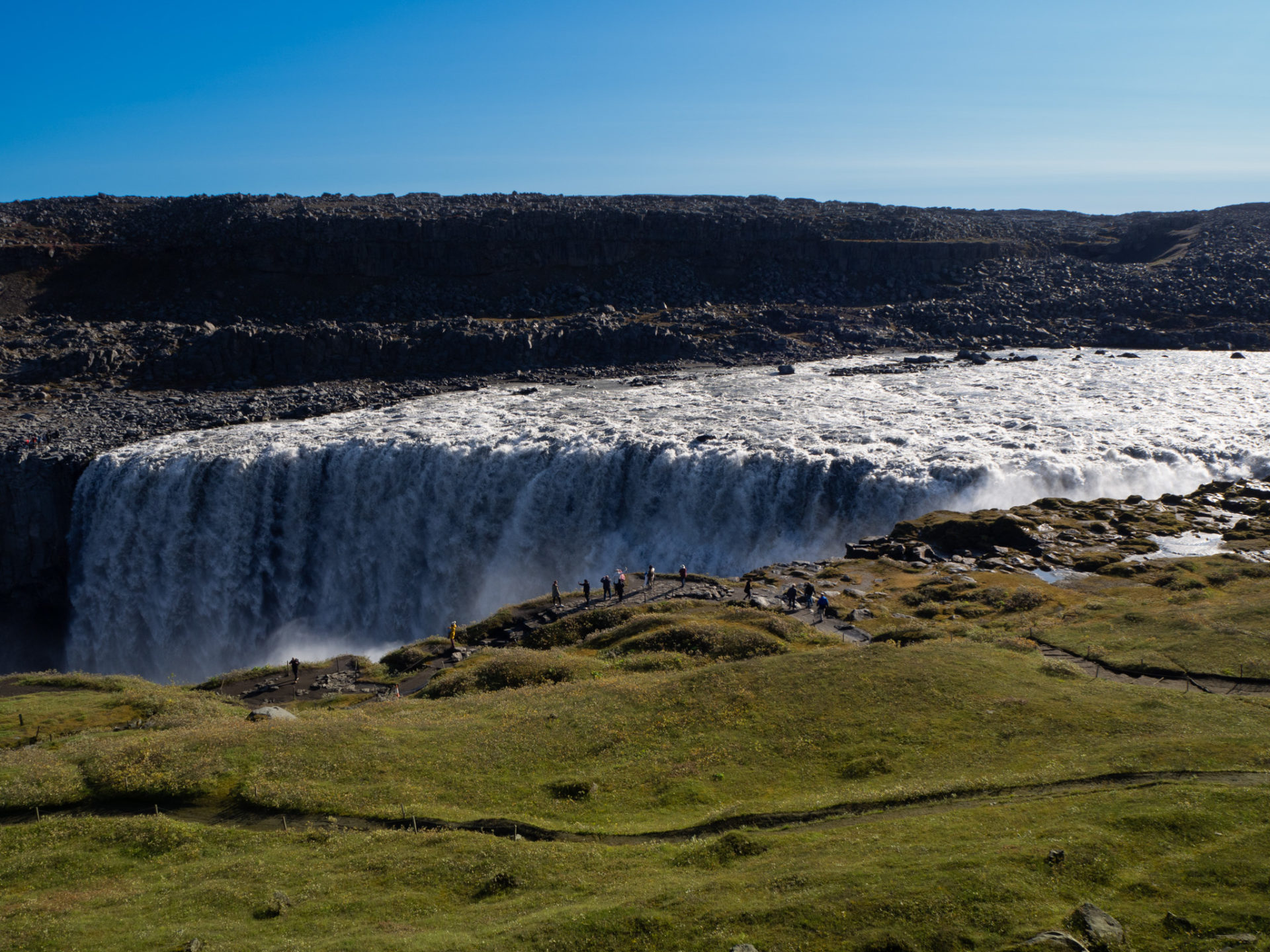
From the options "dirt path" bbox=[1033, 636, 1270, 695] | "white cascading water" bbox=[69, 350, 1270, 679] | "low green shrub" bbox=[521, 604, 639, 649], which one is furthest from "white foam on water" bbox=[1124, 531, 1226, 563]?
"low green shrub" bbox=[521, 604, 639, 649]

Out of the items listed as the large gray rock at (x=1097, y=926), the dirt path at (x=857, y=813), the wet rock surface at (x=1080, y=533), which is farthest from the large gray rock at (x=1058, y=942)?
the wet rock surface at (x=1080, y=533)

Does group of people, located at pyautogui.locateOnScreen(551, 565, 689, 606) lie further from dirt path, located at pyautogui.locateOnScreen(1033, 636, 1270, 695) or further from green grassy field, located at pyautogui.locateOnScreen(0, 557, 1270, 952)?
dirt path, located at pyautogui.locateOnScreen(1033, 636, 1270, 695)

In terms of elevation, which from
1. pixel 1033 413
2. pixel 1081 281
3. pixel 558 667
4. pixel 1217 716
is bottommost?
pixel 558 667

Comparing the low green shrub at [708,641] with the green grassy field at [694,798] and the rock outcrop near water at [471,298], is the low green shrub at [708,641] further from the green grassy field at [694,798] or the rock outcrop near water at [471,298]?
the rock outcrop near water at [471,298]

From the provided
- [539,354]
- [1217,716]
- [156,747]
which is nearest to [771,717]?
[1217,716]

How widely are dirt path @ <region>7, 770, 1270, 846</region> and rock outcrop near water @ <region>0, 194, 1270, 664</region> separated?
5803cm

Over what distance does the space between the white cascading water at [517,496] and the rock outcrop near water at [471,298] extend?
9.21 m

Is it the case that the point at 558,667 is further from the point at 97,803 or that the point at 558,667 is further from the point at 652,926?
the point at 652,926

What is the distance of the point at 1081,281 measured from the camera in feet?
356

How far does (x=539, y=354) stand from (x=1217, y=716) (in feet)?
255

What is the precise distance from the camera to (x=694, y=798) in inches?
790

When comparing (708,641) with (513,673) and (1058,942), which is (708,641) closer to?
(513,673)

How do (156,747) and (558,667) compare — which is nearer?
(156,747)

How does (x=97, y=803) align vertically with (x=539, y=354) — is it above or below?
below
